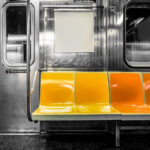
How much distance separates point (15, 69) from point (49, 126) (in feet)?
3.59

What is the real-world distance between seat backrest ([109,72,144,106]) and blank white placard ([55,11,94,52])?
0.64 m

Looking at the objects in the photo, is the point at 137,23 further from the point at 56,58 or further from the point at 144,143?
the point at 144,143

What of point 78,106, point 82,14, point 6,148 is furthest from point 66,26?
point 6,148

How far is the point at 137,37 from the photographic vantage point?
10.9ft

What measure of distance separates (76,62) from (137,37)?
3.61 ft

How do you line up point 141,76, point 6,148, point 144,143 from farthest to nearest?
point 141,76, point 144,143, point 6,148

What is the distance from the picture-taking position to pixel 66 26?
327 cm

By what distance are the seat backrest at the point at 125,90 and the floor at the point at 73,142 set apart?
0.56 m

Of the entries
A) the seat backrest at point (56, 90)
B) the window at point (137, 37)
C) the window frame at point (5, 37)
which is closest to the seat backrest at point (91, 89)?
the seat backrest at point (56, 90)

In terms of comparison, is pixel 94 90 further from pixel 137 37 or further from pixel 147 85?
pixel 137 37

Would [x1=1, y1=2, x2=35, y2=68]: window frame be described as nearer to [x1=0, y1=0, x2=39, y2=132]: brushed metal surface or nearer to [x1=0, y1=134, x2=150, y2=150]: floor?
[x1=0, y1=0, x2=39, y2=132]: brushed metal surface

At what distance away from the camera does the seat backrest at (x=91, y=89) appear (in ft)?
9.87

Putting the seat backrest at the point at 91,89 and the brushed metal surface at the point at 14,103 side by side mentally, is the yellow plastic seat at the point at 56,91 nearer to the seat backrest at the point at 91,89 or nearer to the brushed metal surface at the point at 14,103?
the seat backrest at the point at 91,89

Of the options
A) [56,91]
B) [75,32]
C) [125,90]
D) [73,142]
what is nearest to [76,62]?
[75,32]
